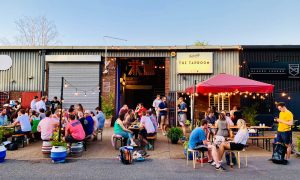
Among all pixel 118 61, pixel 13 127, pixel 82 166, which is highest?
pixel 118 61

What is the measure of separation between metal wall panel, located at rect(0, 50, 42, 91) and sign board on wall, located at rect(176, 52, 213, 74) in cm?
873

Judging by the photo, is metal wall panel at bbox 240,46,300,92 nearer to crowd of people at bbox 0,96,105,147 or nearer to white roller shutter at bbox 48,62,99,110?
white roller shutter at bbox 48,62,99,110

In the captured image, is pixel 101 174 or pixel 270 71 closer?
pixel 101 174

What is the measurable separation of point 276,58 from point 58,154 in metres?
14.3

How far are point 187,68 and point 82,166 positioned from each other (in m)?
10.7

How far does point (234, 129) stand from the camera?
37.8ft

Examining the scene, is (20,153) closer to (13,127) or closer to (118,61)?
(13,127)

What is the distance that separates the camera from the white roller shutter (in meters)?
17.4

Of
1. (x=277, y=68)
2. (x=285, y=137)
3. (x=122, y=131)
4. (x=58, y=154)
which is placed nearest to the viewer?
(x=58, y=154)

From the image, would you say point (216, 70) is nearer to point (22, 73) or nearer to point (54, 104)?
point (54, 104)


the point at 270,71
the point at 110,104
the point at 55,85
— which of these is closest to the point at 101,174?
the point at 110,104

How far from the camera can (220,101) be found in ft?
56.2

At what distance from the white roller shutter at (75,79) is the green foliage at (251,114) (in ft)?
29.1

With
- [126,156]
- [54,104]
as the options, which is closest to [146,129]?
[126,156]
